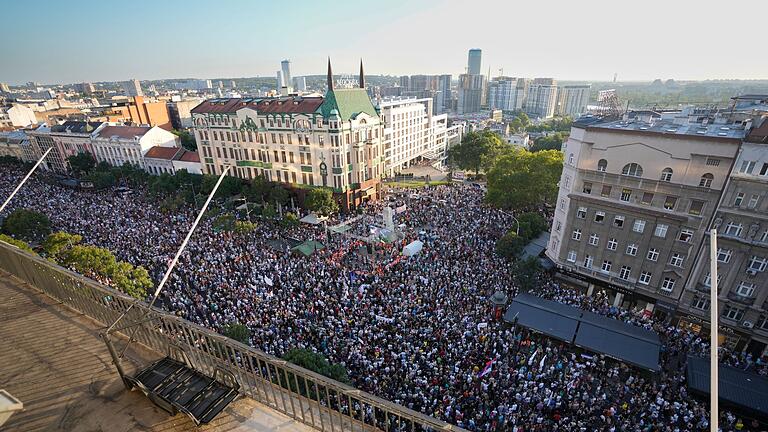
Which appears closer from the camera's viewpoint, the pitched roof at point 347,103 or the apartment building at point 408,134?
the pitched roof at point 347,103

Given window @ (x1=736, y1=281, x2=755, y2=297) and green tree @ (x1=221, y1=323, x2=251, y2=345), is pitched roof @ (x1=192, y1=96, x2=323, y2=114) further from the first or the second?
window @ (x1=736, y1=281, x2=755, y2=297)

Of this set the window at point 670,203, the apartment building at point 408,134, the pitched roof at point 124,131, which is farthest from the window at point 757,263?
the pitched roof at point 124,131

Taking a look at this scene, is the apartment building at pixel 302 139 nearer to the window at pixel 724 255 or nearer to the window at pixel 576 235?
the window at pixel 576 235

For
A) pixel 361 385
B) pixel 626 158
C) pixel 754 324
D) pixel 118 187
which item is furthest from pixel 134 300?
pixel 118 187

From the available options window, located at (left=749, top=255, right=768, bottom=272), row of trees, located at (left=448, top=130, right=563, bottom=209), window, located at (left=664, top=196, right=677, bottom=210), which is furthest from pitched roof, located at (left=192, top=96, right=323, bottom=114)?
window, located at (left=749, top=255, right=768, bottom=272)

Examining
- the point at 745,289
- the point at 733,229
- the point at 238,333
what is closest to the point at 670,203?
the point at 733,229
